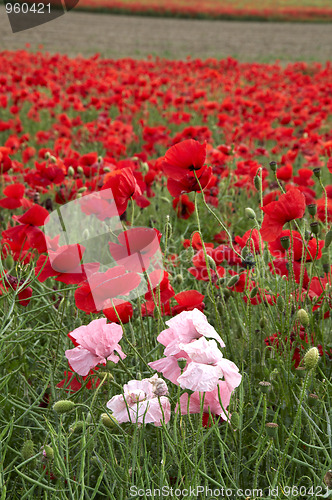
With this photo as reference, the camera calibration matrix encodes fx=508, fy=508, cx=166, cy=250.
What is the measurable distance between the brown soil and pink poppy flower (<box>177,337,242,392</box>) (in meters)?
12.3

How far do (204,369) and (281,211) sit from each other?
0.54m

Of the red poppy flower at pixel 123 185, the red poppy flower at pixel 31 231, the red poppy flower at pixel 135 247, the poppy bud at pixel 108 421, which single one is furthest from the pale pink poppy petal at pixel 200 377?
the red poppy flower at pixel 31 231

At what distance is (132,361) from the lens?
5.20 ft

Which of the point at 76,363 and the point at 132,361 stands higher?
the point at 76,363

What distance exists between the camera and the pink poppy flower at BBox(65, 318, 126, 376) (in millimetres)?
1028

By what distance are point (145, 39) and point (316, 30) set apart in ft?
30.1

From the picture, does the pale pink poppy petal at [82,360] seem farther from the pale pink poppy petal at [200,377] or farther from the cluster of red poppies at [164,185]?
the pale pink poppy petal at [200,377]

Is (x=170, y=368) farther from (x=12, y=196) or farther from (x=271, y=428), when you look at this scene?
(x=12, y=196)

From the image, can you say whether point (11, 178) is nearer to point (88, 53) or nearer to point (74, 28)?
point (88, 53)

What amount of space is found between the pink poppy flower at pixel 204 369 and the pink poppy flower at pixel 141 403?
9cm

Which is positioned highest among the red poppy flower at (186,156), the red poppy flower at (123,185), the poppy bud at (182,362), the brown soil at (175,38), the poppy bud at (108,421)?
the red poppy flower at (186,156)

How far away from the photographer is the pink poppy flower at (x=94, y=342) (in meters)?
1.03

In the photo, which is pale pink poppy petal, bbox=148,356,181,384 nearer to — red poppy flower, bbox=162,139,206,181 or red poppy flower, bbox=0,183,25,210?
red poppy flower, bbox=162,139,206,181

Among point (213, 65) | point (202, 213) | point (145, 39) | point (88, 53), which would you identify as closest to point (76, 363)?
point (202, 213)
